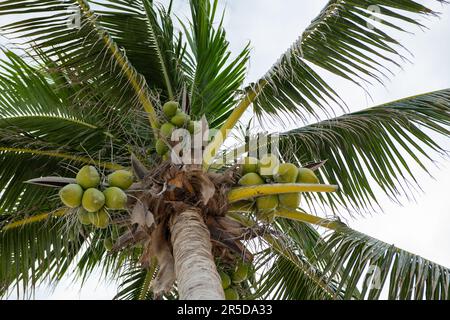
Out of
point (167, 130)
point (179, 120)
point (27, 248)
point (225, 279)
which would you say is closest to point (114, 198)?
point (167, 130)

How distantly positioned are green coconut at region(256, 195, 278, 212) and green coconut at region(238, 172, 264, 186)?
0.11m

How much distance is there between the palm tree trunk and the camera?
2844mm

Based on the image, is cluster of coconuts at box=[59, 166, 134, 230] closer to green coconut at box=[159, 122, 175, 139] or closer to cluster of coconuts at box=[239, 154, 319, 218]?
green coconut at box=[159, 122, 175, 139]

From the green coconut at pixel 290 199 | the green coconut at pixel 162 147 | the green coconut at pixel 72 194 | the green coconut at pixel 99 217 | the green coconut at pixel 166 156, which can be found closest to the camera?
the green coconut at pixel 72 194

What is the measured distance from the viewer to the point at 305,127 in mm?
4531

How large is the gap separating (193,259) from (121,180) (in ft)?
2.39

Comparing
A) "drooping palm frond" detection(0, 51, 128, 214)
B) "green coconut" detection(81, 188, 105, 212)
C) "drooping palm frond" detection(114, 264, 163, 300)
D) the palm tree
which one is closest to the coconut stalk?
the palm tree

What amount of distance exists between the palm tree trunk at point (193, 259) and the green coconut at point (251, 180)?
0.35 m

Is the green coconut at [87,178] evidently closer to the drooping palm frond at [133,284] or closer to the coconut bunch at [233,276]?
the coconut bunch at [233,276]

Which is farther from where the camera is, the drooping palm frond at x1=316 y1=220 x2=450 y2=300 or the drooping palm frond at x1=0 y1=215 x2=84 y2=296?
the drooping palm frond at x1=0 y1=215 x2=84 y2=296

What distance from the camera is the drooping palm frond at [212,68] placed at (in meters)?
5.04

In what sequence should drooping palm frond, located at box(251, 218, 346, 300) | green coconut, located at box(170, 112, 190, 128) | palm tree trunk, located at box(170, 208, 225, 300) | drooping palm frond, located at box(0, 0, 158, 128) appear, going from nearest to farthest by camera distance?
palm tree trunk, located at box(170, 208, 225, 300)
green coconut, located at box(170, 112, 190, 128)
drooping palm frond, located at box(0, 0, 158, 128)
drooping palm frond, located at box(251, 218, 346, 300)

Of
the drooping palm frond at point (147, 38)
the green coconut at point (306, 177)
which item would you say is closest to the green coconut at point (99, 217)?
the green coconut at point (306, 177)
